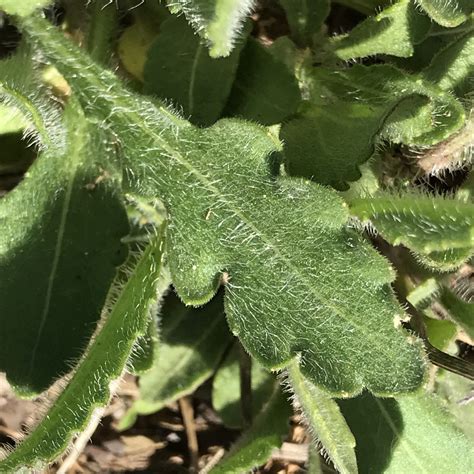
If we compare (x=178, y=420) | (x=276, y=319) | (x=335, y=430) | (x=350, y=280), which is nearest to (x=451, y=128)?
(x=350, y=280)

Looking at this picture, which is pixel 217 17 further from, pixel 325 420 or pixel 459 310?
pixel 459 310

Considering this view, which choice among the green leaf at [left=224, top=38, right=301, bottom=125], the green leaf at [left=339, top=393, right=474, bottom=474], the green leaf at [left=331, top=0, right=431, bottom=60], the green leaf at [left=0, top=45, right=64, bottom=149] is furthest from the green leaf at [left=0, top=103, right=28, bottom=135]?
the green leaf at [left=339, top=393, right=474, bottom=474]

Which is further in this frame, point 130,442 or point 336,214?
point 130,442

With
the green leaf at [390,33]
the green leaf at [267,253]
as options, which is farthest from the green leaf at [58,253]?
the green leaf at [390,33]

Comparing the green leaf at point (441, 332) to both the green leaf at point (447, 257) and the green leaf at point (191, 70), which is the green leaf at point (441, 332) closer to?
the green leaf at point (447, 257)

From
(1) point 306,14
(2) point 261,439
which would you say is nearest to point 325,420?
(2) point 261,439

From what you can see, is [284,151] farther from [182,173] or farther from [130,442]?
[130,442]
